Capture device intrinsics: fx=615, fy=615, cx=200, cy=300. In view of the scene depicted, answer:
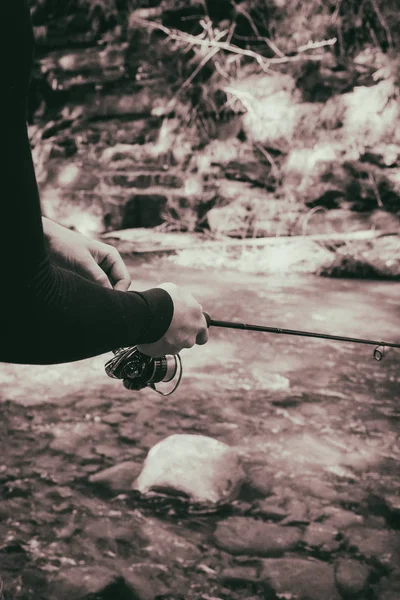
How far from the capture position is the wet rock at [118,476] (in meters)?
2.75

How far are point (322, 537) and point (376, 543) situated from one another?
21 cm

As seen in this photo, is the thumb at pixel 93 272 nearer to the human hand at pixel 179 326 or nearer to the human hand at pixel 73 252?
the human hand at pixel 73 252

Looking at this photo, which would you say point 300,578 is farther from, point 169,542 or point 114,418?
point 114,418

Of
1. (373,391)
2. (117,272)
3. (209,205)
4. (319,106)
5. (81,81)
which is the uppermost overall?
(81,81)

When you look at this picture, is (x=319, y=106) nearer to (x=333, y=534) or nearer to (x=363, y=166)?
(x=363, y=166)

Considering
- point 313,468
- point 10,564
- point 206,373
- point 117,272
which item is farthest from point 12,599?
point 206,373

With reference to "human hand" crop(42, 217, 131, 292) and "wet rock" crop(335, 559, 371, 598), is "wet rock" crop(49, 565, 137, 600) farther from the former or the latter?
"human hand" crop(42, 217, 131, 292)

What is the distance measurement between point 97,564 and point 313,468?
1163mm

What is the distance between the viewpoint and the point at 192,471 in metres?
2.71

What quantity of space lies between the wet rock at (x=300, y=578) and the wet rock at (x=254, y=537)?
0.07m

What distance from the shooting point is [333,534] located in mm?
2439

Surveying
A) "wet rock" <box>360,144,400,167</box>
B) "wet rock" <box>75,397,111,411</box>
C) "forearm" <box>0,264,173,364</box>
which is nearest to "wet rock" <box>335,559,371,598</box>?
"forearm" <box>0,264,173,364</box>

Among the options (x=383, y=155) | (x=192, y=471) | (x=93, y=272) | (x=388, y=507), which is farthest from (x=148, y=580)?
(x=383, y=155)

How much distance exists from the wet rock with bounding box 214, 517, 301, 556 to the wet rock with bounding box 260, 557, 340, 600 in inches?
2.9
